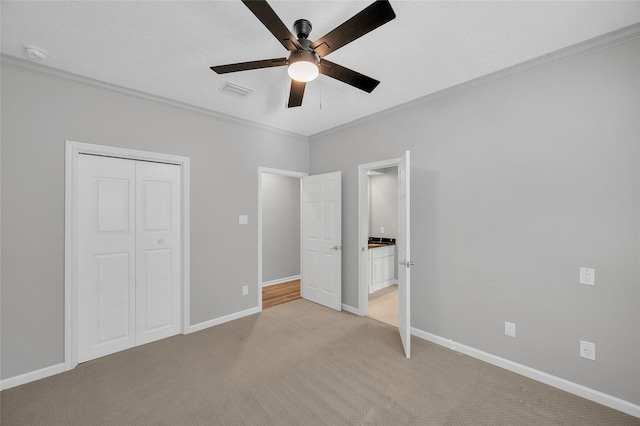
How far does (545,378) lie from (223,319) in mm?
3376

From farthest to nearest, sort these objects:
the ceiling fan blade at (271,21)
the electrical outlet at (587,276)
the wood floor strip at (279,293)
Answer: the wood floor strip at (279,293)
the electrical outlet at (587,276)
the ceiling fan blade at (271,21)

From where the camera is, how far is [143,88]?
9.32ft

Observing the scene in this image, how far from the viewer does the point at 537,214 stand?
7.82 ft

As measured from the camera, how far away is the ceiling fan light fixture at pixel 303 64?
5.71 feet

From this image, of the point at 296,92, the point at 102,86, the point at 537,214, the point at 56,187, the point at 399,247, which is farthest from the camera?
the point at 399,247

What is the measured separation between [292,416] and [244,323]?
5.87 ft

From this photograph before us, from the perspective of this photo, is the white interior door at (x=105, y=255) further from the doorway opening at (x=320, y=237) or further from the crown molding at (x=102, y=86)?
the doorway opening at (x=320, y=237)

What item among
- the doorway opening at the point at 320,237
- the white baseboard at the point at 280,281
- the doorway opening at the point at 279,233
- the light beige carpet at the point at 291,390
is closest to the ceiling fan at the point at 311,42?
the doorway opening at the point at 320,237

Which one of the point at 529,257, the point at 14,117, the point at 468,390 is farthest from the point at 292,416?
the point at 14,117

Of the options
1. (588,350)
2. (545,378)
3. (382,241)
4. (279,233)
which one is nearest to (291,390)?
(545,378)

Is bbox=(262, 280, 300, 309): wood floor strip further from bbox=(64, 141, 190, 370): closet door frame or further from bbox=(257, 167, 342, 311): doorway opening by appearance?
bbox=(64, 141, 190, 370): closet door frame

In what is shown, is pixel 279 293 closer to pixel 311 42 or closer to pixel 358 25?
pixel 311 42

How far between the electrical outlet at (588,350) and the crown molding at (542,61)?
7.37 feet

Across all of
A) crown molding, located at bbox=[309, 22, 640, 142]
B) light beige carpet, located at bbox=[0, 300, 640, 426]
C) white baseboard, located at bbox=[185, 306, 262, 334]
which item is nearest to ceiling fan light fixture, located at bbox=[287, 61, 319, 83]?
crown molding, located at bbox=[309, 22, 640, 142]
